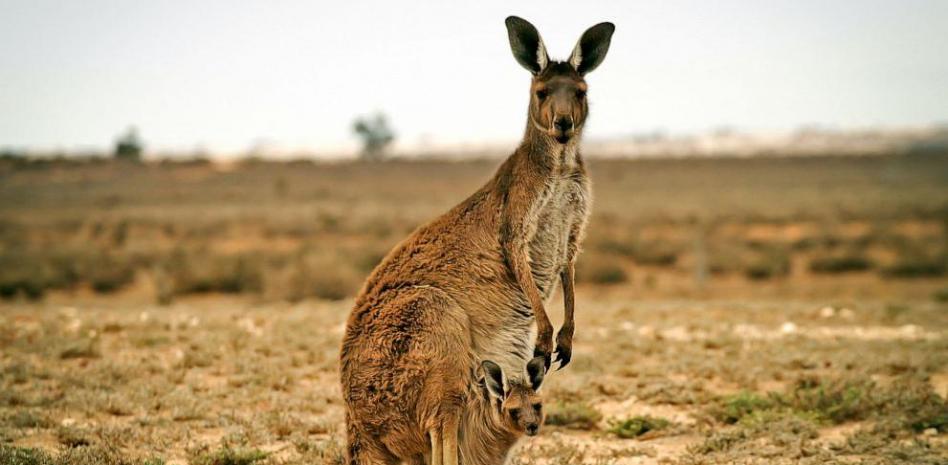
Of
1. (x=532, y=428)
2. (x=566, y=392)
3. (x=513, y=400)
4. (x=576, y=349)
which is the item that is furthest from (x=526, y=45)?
(x=576, y=349)

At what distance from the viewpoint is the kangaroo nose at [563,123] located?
5.00 metres

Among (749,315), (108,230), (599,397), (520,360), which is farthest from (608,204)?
(520,360)

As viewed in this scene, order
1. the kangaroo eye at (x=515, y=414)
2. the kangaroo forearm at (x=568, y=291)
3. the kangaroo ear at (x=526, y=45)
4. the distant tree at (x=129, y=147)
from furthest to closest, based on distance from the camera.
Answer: the distant tree at (x=129, y=147), the kangaroo forearm at (x=568, y=291), the kangaroo ear at (x=526, y=45), the kangaroo eye at (x=515, y=414)

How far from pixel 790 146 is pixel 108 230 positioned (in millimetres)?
133219

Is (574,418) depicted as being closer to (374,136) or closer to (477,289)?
(477,289)

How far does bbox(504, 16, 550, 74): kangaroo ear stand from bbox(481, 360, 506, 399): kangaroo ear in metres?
1.83

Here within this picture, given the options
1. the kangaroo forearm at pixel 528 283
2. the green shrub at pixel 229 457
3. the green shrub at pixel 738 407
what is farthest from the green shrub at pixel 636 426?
the green shrub at pixel 229 457

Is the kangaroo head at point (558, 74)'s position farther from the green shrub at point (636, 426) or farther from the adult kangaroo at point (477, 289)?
the green shrub at point (636, 426)

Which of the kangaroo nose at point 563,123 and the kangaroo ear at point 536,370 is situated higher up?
the kangaroo nose at point 563,123

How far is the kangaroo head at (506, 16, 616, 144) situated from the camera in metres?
5.06

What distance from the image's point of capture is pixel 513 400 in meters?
4.97

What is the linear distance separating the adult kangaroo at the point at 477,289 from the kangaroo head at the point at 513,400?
8 cm

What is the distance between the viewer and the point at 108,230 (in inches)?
1415

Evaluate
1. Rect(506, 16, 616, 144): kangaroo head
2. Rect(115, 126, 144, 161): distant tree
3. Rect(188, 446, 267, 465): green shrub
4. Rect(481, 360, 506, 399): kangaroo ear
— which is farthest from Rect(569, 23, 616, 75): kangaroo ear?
Rect(115, 126, 144, 161): distant tree
